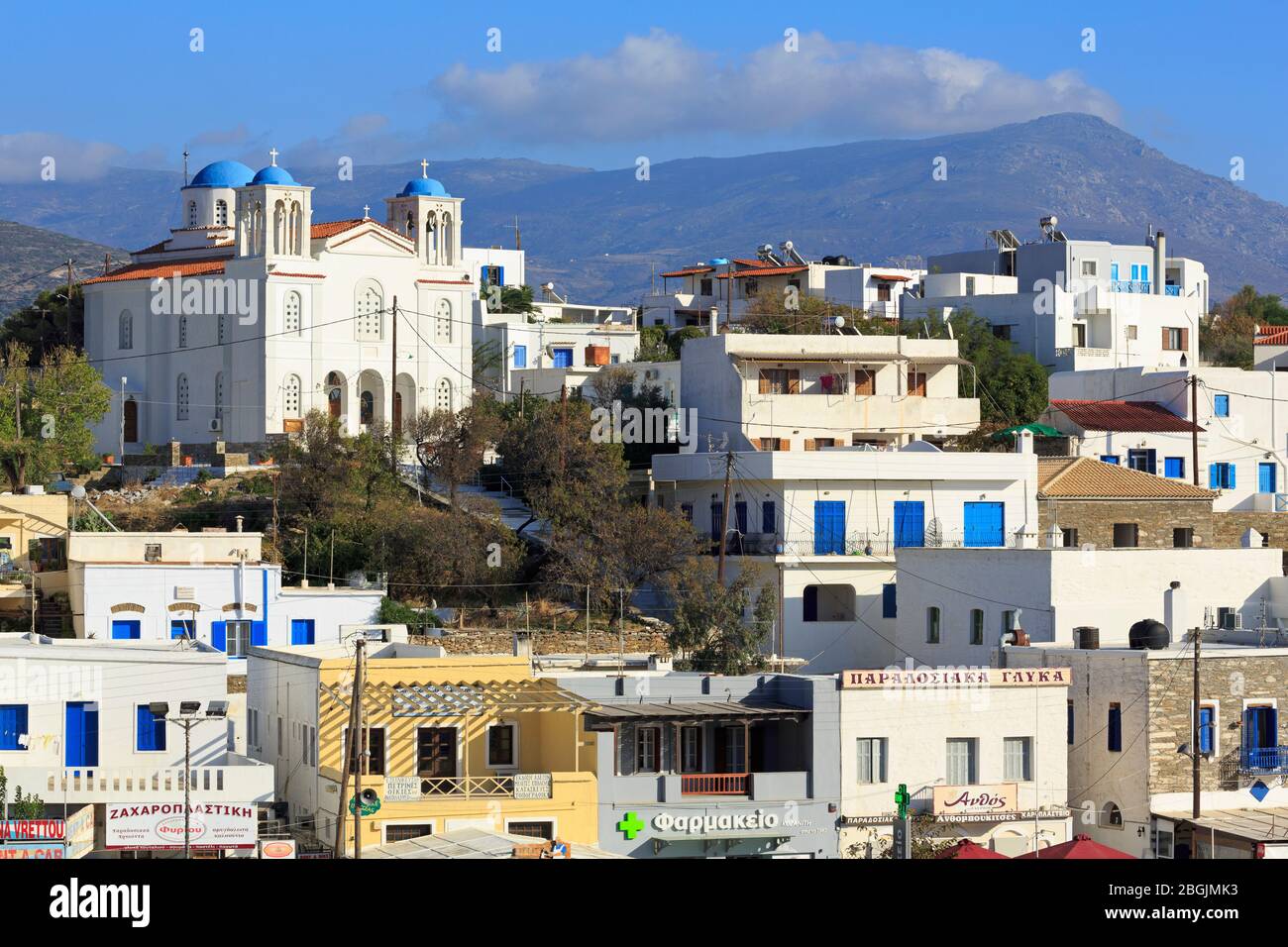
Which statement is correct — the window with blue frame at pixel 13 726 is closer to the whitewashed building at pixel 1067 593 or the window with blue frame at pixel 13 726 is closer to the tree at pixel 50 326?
the whitewashed building at pixel 1067 593

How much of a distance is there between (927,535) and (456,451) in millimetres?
13666

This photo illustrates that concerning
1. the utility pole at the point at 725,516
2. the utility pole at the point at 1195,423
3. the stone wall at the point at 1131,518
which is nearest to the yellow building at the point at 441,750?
the utility pole at the point at 725,516

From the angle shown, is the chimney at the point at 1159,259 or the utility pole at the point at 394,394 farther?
the chimney at the point at 1159,259

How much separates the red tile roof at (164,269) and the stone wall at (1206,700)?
4170 cm

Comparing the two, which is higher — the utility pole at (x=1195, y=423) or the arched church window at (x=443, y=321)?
the arched church window at (x=443, y=321)

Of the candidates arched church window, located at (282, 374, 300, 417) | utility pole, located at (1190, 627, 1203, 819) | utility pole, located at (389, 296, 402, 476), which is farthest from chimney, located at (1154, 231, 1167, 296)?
utility pole, located at (1190, 627, 1203, 819)

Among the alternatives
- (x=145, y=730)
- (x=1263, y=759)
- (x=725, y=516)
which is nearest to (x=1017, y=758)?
(x=1263, y=759)

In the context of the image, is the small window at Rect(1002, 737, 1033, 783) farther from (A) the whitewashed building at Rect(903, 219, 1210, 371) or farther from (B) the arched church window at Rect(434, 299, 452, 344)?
(A) the whitewashed building at Rect(903, 219, 1210, 371)

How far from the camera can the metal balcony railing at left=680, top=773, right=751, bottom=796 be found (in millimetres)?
34438

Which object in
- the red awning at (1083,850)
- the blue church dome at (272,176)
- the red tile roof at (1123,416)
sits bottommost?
the red awning at (1083,850)

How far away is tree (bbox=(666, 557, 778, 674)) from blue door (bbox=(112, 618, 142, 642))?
464 inches

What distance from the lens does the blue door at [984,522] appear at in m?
55.1
